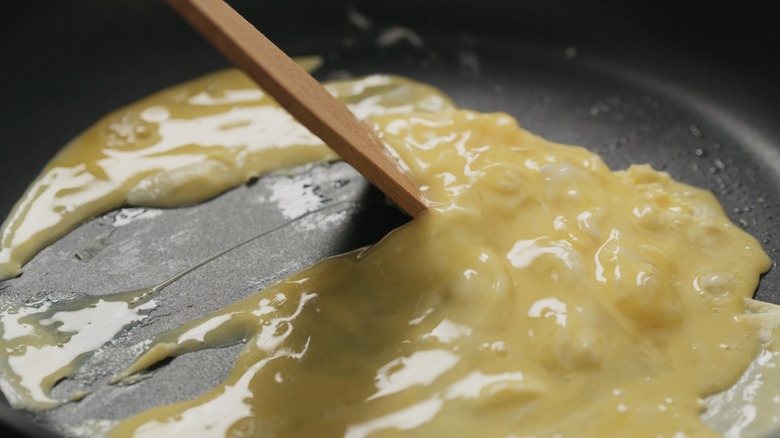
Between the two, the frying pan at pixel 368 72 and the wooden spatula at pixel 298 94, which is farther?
the frying pan at pixel 368 72

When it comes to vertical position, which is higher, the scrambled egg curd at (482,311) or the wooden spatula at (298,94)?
the wooden spatula at (298,94)

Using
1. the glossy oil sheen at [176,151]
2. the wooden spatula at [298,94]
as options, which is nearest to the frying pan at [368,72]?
the glossy oil sheen at [176,151]

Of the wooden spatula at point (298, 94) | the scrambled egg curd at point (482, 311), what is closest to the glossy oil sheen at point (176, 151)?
the scrambled egg curd at point (482, 311)

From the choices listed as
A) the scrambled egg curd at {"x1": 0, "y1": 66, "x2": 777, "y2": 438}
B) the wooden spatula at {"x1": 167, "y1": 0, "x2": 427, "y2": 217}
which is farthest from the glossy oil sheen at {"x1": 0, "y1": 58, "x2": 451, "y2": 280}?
the wooden spatula at {"x1": 167, "y1": 0, "x2": 427, "y2": 217}

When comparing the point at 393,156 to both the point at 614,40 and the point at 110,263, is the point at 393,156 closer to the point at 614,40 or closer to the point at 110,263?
the point at 110,263

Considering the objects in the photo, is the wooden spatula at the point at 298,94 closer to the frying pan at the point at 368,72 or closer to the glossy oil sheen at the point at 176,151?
the frying pan at the point at 368,72

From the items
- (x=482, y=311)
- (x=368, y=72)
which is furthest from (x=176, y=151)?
(x=482, y=311)

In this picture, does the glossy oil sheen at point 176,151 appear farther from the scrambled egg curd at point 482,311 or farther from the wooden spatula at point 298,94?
the wooden spatula at point 298,94

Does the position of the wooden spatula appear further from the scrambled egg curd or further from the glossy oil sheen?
the glossy oil sheen
